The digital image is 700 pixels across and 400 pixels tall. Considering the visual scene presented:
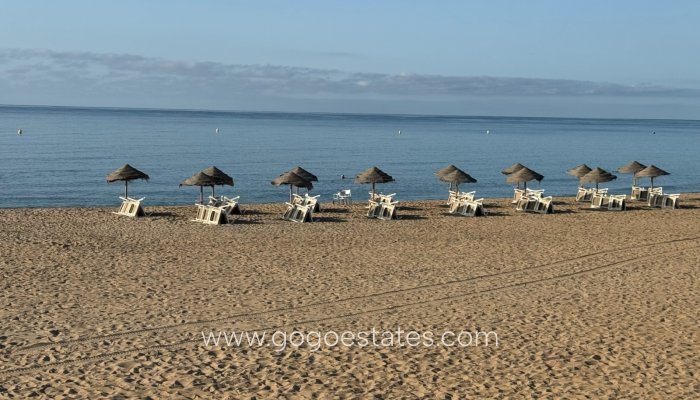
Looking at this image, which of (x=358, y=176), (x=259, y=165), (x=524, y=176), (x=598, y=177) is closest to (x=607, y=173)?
(x=598, y=177)

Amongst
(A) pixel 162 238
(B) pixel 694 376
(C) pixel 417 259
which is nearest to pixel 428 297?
(C) pixel 417 259

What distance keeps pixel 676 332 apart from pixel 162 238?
13.1 meters

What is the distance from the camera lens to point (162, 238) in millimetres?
19797

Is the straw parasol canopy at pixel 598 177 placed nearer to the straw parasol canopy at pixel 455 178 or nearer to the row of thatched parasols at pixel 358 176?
the row of thatched parasols at pixel 358 176

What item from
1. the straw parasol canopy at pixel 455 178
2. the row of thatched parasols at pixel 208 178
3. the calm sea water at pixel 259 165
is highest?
the straw parasol canopy at pixel 455 178

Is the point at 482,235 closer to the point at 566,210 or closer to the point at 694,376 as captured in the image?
the point at 566,210

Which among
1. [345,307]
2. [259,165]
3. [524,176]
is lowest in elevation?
[259,165]

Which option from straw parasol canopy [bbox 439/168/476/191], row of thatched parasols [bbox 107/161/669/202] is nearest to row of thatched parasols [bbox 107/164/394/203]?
row of thatched parasols [bbox 107/161/669/202]

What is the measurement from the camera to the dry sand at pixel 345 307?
29.9 ft

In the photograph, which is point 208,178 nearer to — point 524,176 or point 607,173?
point 524,176

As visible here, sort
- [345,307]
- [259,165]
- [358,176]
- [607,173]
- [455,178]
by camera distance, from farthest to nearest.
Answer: [259,165], [607,173], [455,178], [358,176], [345,307]

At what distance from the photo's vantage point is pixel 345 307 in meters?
12.6

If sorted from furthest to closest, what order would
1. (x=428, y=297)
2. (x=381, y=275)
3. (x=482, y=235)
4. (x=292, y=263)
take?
(x=482, y=235) < (x=292, y=263) < (x=381, y=275) < (x=428, y=297)

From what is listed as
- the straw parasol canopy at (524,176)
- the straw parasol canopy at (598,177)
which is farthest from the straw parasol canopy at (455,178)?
the straw parasol canopy at (598,177)
